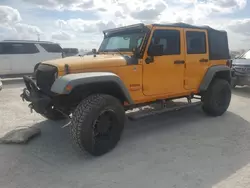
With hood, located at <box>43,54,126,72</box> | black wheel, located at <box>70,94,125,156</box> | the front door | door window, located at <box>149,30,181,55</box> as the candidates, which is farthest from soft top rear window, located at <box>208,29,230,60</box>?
black wheel, located at <box>70,94,125,156</box>

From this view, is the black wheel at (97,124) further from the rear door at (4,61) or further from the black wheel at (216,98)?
the rear door at (4,61)

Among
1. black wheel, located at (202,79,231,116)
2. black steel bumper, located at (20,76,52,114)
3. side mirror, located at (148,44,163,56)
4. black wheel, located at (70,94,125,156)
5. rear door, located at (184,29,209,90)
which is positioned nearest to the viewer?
black wheel, located at (70,94,125,156)

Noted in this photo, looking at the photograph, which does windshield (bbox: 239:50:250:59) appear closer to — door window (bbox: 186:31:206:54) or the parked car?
the parked car

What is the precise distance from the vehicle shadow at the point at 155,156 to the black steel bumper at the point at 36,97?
72 centimetres

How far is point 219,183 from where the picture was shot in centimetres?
301

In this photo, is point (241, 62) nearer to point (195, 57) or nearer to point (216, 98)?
point (216, 98)

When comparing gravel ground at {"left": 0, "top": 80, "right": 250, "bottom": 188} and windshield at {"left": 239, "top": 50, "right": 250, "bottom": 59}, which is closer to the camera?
gravel ground at {"left": 0, "top": 80, "right": 250, "bottom": 188}

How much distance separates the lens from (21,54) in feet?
38.8

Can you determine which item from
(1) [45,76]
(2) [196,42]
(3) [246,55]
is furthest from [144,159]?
(3) [246,55]

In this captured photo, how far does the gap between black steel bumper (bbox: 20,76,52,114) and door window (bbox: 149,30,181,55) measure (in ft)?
6.79

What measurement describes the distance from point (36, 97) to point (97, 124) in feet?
3.42

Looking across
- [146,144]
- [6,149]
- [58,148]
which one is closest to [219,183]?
[146,144]

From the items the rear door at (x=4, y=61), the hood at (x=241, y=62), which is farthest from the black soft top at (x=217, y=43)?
the rear door at (x=4, y=61)

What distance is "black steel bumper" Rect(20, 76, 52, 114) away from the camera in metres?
3.69
